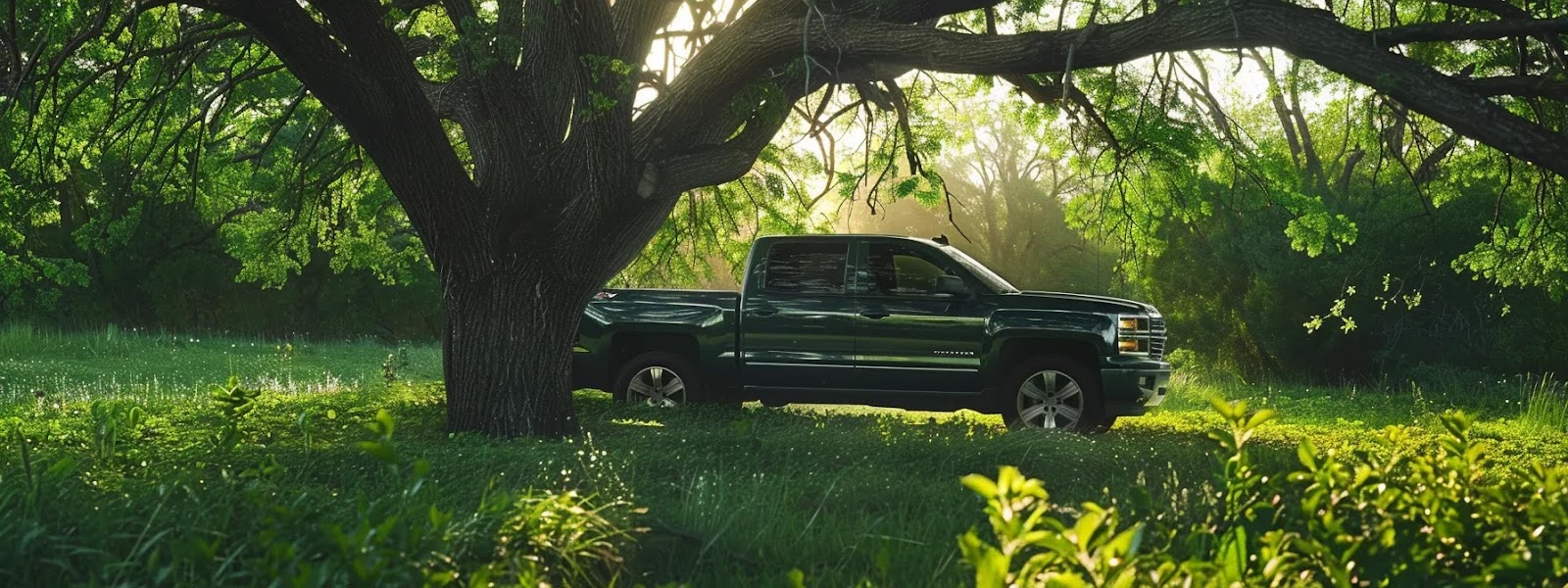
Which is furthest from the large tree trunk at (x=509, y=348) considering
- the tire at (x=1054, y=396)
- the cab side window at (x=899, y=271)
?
the tire at (x=1054, y=396)

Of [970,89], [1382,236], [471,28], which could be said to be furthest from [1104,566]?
[1382,236]

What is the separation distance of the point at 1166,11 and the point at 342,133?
11.0 metres

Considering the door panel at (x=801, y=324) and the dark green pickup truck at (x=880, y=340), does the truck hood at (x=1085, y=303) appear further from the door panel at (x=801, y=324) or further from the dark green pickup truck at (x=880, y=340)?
the door panel at (x=801, y=324)

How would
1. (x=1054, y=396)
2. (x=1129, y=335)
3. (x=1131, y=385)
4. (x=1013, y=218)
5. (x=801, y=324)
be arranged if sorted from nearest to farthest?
(x=1131, y=385) < (x=1129, y=335) < (x=1054, y=396) < (x=801, y=324) < (x=1013, y=218)

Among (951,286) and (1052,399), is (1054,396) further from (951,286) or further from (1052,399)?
(951,286)

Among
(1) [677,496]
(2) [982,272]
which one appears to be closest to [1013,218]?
(2) [982,272]

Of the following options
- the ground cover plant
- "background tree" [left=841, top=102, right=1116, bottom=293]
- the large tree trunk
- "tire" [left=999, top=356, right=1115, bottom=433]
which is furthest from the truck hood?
"background tree" [left=841, top=102, right=1116, bottom=293]

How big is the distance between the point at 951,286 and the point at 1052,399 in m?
1.38

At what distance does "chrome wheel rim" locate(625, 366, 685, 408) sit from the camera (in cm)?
1358

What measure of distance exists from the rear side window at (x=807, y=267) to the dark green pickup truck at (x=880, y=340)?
12 mm

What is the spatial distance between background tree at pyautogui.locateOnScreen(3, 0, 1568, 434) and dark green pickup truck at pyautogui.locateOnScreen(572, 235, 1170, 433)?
1.68 meters

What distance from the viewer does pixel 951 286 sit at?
1278 centimetres

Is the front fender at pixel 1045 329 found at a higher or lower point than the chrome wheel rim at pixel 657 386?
higher

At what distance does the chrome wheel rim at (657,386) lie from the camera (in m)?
13.6
